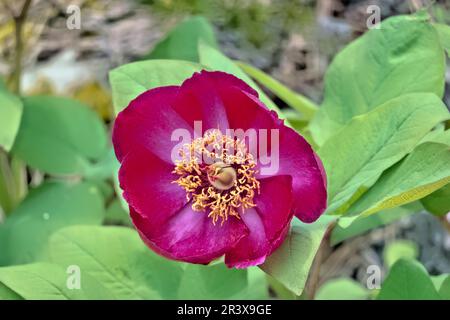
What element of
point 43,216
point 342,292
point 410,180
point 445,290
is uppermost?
point 410,180

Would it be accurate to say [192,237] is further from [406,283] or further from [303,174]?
[406,283]

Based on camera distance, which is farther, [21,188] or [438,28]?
[21,188]

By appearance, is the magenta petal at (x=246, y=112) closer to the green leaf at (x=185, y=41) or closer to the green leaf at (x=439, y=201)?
the green leaf at (x=439, y=201)

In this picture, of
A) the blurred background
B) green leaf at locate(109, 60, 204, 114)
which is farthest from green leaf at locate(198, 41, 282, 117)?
the blurred background

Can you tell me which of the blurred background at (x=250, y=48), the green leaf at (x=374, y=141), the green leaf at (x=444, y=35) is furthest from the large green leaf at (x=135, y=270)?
the blurred background at (x=250, y=48)

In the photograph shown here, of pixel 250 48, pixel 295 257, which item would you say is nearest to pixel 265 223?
pixel 295 257
